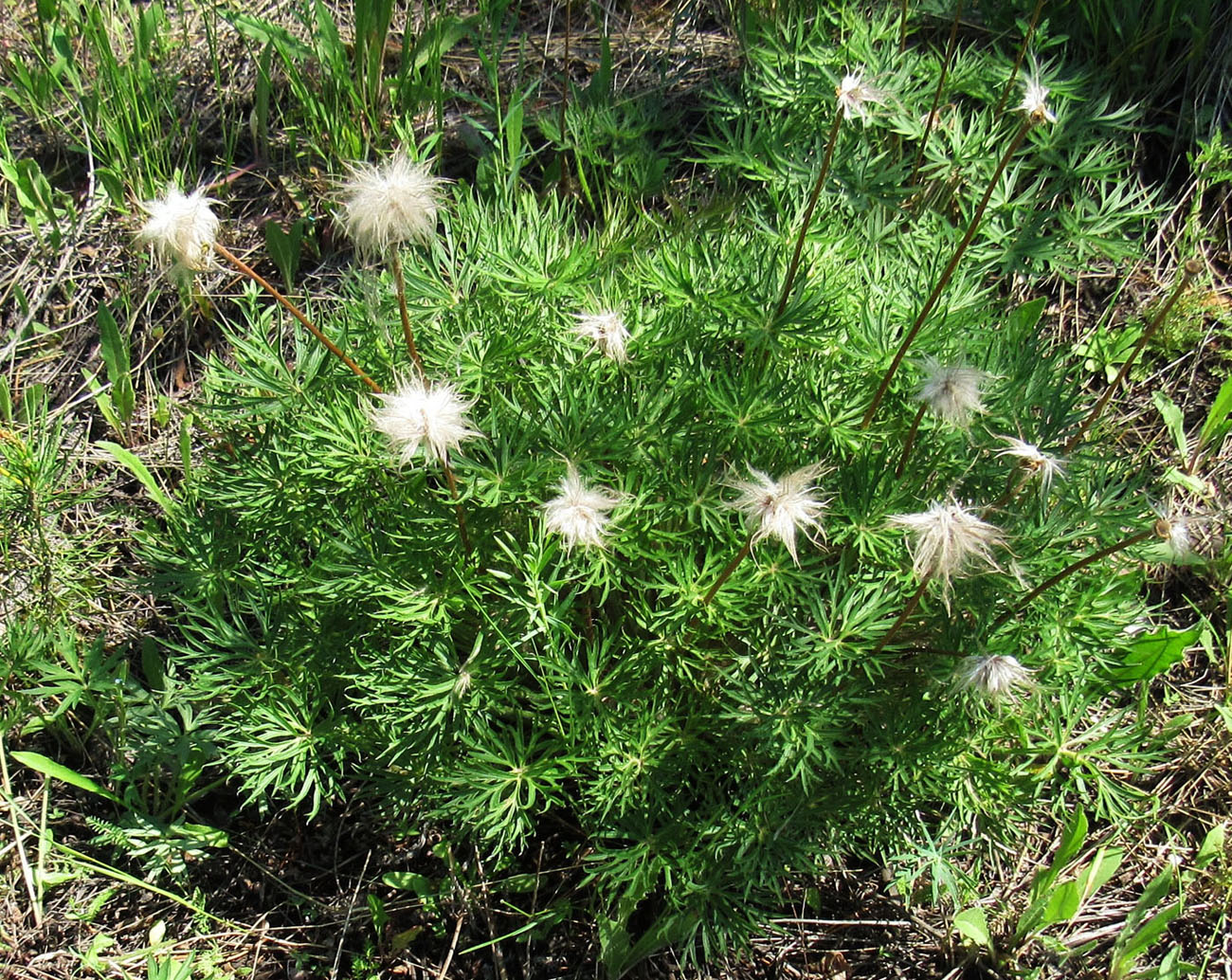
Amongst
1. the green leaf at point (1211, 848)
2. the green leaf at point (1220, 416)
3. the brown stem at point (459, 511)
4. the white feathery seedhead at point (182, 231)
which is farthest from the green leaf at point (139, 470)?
the green leaf at point (1220, 416)

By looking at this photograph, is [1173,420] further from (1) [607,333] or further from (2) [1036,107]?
(1) [607,333]

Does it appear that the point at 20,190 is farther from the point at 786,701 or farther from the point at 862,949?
the point at 862,949

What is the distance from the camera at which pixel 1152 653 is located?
264cm

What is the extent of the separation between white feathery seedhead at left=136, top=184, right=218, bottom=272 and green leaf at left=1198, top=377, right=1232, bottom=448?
274cm

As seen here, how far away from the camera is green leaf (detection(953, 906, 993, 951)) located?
8.35 ft

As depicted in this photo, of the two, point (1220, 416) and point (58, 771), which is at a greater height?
point (1220, 416)

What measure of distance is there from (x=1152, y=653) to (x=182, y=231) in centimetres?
230

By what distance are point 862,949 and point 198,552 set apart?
6.17ft

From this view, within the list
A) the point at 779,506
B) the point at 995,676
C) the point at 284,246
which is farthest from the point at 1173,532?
the point at 284,246

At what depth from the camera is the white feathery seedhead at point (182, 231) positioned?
1.91 m

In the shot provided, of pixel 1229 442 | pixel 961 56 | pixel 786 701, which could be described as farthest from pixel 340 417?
pixel 1229 442

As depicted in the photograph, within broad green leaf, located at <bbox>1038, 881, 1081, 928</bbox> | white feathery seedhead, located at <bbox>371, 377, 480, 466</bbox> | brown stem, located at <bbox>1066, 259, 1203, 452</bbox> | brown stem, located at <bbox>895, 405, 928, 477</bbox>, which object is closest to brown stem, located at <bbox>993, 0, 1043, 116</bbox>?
brown stem, located at <bbox>1066, 259, 1203, 452</bbox>

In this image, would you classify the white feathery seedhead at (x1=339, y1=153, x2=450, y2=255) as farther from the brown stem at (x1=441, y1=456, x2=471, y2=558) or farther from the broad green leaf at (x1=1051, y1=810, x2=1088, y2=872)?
the broad green leaf at (x1=1051, y1=810, x2=1088, y2=872)

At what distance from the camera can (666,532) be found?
2363 mm
